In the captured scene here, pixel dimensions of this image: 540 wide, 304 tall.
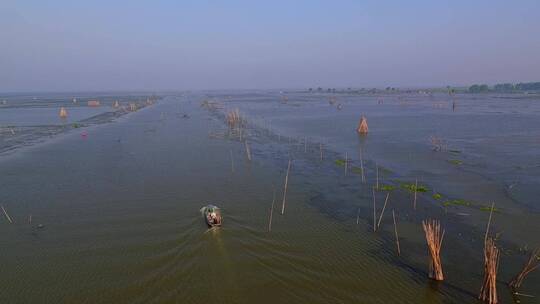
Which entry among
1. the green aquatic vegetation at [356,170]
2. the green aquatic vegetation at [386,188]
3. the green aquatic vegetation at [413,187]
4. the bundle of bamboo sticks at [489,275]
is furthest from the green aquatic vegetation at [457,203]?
the bundle of bamboo sticks at [489,275]

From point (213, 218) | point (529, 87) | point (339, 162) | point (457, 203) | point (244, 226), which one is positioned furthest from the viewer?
point (529, 87)

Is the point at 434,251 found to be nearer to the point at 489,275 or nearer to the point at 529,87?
the point at 489,275

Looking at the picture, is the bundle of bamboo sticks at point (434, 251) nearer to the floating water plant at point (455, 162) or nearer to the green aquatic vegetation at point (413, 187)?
the green aquatic vegetation at point (413, 187)

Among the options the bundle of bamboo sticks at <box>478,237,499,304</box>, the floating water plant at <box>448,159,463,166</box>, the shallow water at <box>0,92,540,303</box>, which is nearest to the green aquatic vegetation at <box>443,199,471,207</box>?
the shallow water at <box>0,92,540,303</box>

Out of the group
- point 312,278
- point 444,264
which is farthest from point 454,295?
point 312,278

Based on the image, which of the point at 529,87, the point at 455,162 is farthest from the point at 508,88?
the point at 455,162

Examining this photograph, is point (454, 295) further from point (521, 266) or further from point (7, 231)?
point (7, 231)

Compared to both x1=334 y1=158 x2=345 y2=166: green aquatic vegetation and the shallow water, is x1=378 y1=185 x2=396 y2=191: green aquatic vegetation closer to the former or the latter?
the shallow water
